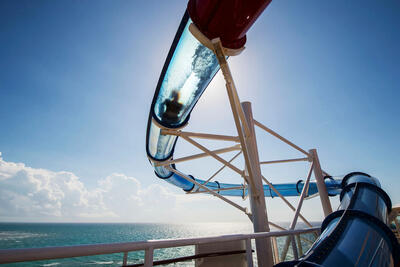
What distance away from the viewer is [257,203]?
10.8 feet

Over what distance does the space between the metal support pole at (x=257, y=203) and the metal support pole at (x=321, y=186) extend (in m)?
2.15

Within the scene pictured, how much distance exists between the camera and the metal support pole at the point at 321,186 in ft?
14.7

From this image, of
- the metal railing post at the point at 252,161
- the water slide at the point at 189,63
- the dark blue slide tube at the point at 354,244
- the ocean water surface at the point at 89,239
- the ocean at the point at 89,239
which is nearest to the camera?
the dark blue slide tube at the point at 354,244

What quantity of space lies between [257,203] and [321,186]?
7.77 feet

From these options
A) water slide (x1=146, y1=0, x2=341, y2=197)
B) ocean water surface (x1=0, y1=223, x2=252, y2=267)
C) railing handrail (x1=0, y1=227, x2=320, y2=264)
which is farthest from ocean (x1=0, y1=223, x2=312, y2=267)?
water slide (x1=146, y1=0, x2=341, y2=197)

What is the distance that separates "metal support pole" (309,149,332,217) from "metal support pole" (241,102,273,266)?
2.15 meters

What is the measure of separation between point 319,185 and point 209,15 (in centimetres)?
470

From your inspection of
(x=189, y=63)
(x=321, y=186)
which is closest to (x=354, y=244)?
(x=189, y=63)

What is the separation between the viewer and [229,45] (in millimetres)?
2262

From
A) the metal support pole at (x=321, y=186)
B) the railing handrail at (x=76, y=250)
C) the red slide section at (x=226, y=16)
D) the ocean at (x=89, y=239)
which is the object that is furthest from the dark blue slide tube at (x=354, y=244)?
the metal support pole at (x=321, y=186)

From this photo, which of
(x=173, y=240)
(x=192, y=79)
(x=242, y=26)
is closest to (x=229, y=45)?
(x=242, y=26)

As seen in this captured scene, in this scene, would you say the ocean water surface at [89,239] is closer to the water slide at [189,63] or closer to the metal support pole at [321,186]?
the water slide at [189,63]

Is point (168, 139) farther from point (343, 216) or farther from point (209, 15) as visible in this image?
point (343, 216)

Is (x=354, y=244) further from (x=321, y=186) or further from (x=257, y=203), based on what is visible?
(x=321, y=186)
